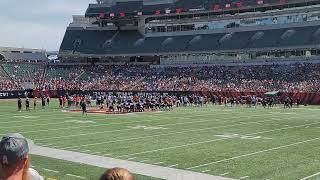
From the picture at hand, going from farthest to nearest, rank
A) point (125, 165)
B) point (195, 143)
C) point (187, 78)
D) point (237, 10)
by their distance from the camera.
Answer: point (237, 10), point (187, 78), point (195, 143), point (125, 165)

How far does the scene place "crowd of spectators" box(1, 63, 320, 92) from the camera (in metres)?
52.0

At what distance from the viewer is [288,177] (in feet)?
38.5

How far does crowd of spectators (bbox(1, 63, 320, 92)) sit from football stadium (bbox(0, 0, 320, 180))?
186 mm

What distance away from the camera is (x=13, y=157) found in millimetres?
3617

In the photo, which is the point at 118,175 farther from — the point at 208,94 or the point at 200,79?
the point at 200,79

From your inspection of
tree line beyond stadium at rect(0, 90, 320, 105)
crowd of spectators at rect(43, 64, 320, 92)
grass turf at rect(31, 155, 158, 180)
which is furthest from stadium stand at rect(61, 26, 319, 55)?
grass turf at rect(31, 155, 158, 180)

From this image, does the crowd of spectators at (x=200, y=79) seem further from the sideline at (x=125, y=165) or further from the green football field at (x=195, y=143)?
the sideline at (x=125, y=165)

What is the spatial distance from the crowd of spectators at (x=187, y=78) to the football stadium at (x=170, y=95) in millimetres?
186

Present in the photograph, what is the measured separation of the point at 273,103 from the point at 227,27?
85.5ft

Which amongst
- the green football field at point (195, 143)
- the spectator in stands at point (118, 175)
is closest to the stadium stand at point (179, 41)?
the green football field at point (195, 143)

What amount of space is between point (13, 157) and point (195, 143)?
14.3 m

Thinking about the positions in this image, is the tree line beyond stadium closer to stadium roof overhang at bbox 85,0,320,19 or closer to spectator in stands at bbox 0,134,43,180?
stadium roof overhang at bbox 85,0,320,19

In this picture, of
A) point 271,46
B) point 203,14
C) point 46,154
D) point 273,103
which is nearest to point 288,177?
point 46,154

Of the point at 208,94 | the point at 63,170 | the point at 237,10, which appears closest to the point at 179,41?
the point at 237,10
